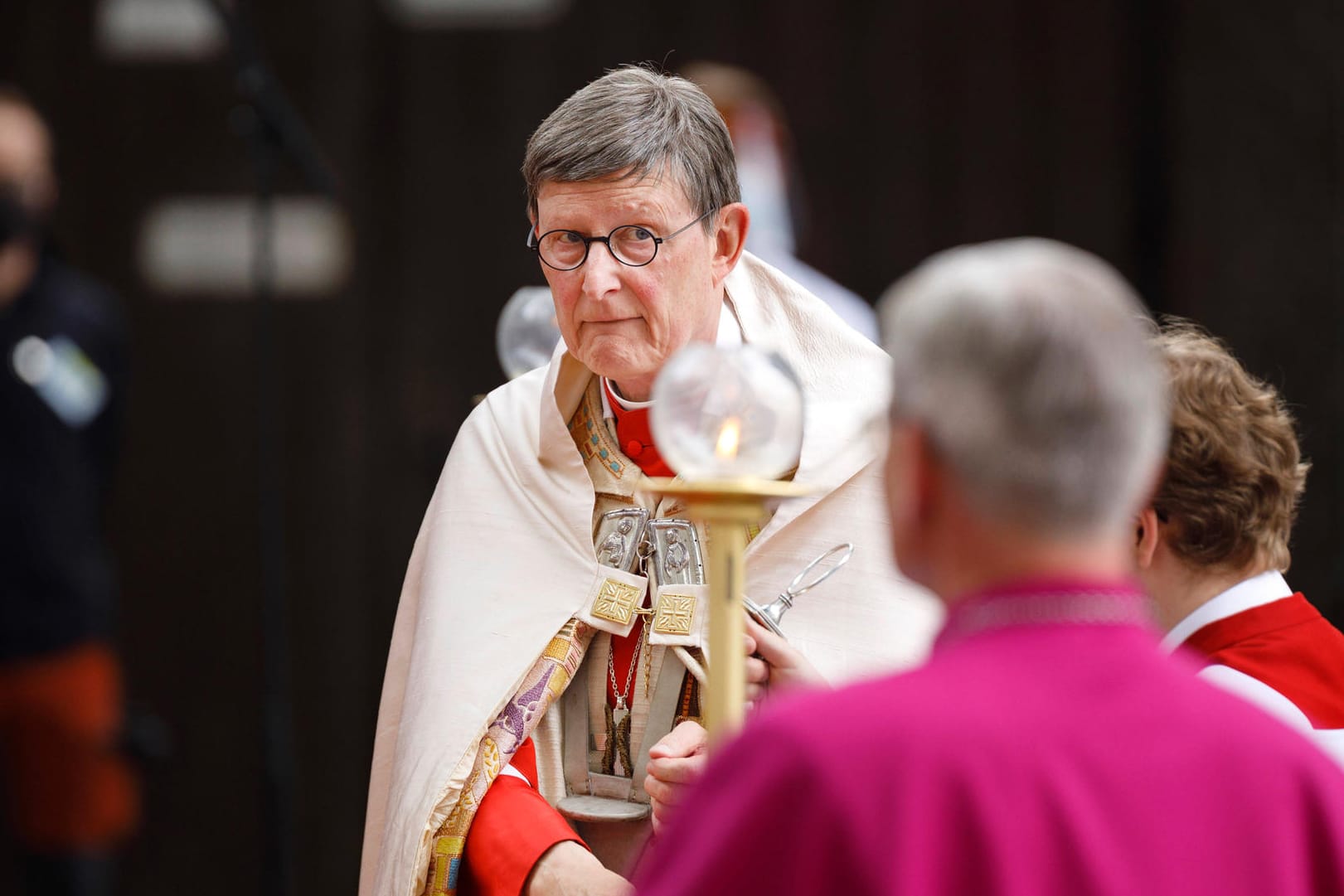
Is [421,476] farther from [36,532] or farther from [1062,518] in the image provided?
[1062,518]

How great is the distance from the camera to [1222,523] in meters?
2.52

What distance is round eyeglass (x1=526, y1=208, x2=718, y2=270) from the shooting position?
2.46 metres

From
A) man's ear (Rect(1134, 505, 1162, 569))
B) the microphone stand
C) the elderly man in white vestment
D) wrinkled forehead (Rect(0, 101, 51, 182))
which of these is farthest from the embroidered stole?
wrinkled forehead (Rect(0, 101, 51, 182))

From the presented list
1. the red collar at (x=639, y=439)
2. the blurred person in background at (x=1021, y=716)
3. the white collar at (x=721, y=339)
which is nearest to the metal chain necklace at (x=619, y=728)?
the red collar at (x=639, y=439)

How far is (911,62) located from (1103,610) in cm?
444

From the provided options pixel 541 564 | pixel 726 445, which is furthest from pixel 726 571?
pixel 541 564

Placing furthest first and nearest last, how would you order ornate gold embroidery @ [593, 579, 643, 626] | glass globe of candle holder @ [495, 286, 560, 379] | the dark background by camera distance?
the dark background
glass globe of candle holder @ [495, 286, 560, 379]
ornate gold embroidery @ [593, 579, 643, 626]

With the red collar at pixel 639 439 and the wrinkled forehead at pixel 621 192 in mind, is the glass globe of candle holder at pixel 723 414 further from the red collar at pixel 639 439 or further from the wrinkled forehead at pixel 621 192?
the red collar at pixel 639 439

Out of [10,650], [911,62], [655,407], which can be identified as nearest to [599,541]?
[655,407]

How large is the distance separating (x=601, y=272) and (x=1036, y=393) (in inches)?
49.8

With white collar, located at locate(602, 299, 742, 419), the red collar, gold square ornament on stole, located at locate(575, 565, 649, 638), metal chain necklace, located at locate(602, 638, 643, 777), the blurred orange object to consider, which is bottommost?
the blurred orange object

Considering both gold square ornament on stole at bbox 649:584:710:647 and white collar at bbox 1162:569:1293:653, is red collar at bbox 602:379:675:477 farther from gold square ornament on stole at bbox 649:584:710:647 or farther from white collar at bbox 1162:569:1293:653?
white collar at bbox 1162:569:1293:653

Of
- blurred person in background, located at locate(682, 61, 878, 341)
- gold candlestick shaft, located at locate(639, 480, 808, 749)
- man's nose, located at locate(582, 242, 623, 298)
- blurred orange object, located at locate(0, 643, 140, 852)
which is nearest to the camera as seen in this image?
gold candlestick shaft, located at locate(639, 480, 808, 749)

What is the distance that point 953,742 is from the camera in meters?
1.21
